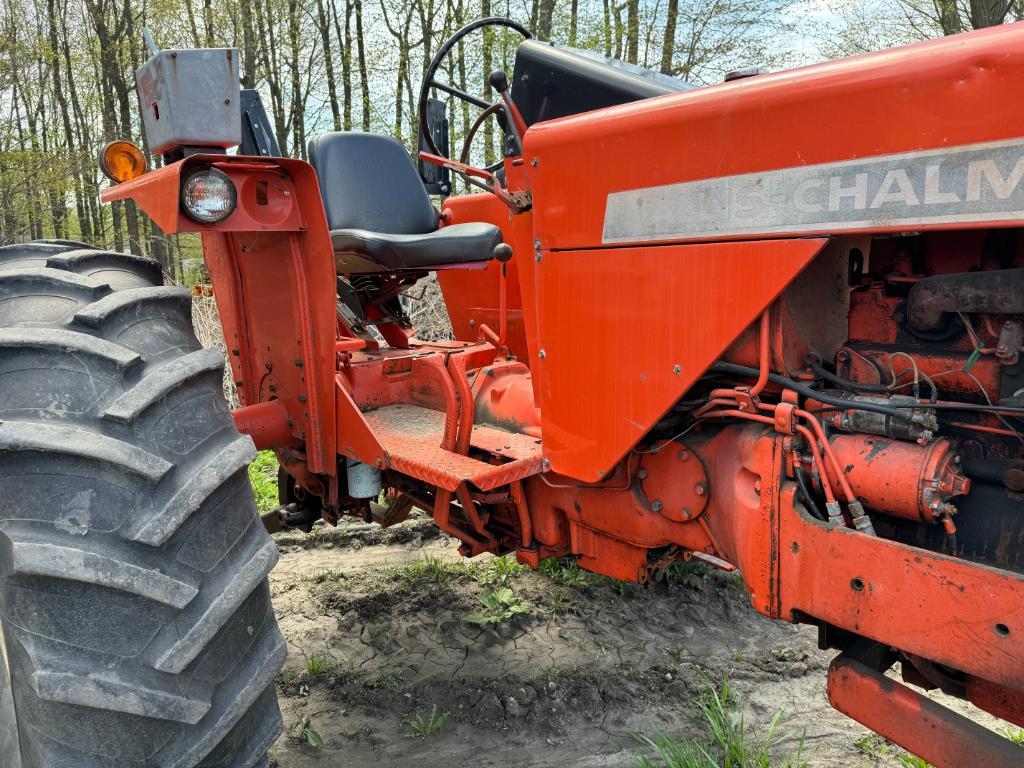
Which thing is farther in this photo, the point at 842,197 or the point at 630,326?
the point at 630,326

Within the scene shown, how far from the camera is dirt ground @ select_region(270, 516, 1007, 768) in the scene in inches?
86.5

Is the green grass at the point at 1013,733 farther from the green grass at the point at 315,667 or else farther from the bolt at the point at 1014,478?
the green grass at the point at 315,667

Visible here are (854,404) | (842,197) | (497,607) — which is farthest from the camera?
(497,607)

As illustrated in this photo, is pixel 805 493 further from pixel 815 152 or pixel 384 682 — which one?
pixel 384 682

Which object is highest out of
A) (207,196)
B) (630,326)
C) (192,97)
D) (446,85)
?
(446,85)

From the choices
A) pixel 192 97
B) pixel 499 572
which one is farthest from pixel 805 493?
pixel 499 572

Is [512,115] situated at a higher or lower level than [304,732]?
higher

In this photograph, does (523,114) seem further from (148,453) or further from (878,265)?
(148,453)

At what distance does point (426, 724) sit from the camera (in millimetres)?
2281

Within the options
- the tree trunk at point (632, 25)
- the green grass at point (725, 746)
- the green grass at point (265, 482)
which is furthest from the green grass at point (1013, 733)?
the tree trunk at point (632, 25)

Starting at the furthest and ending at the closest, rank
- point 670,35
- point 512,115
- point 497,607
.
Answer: point 670,35 < point 497,607 < point 512,115

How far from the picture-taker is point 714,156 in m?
1.35

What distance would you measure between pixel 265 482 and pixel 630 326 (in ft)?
11.6

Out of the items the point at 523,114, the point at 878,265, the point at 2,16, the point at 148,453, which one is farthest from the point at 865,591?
the point at 2,16
